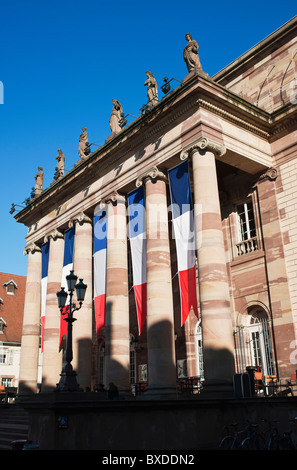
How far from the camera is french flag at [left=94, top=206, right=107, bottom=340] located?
2012cm

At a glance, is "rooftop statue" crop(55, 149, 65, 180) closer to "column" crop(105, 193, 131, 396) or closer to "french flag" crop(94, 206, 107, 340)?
"french flag" crop(94, 206, 107, 340)

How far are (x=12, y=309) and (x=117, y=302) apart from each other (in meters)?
29.6

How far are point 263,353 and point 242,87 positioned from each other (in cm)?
1272

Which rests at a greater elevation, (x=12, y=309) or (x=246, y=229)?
(x=12, y=309)

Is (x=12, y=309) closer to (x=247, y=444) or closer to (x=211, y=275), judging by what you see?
(x=211, y=275)

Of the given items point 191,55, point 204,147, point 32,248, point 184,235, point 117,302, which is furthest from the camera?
point 32,248

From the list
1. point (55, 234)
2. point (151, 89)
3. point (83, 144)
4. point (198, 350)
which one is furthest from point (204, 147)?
point (55, 234)

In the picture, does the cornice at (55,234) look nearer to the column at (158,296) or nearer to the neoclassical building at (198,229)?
the neoclassical building at (198,229)

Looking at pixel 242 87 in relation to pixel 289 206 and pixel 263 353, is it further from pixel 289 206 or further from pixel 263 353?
pixel 263 353

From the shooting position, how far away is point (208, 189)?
640 inches

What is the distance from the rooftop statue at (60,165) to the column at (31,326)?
4.59 meters

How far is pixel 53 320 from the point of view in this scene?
24.0 metres

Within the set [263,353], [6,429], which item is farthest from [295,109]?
[6,429]

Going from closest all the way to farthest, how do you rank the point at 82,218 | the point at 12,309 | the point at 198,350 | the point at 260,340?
the point at 260,340 → the point at 198,350 → the point at 82,218 → the point at 12,309
